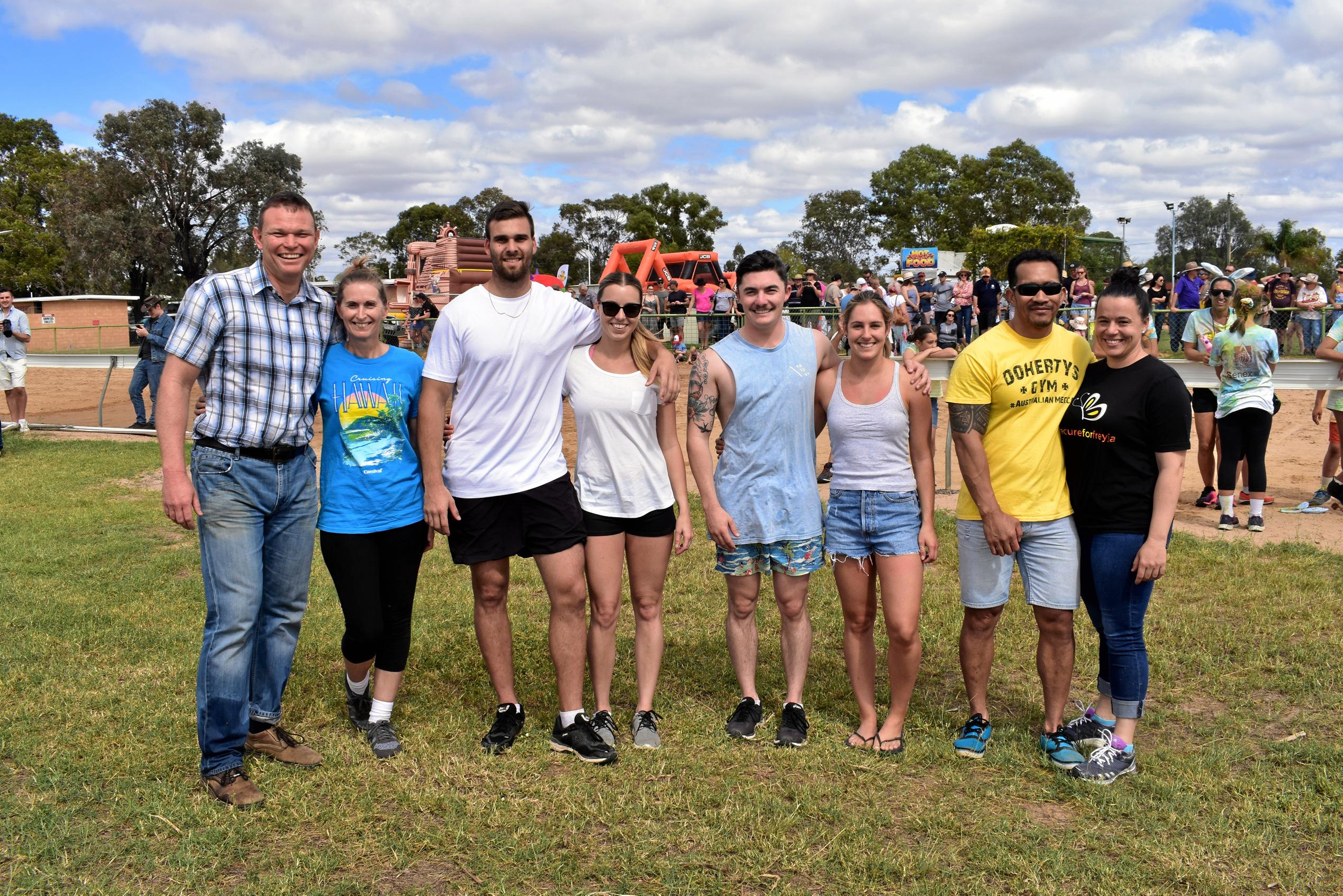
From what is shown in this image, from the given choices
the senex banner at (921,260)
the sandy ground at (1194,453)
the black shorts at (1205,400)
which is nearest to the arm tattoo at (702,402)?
the sandy ground at (1194,453)

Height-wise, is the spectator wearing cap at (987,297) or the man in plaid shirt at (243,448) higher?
the spectator wearing cap at (987,297)

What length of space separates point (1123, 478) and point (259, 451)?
3211 mm

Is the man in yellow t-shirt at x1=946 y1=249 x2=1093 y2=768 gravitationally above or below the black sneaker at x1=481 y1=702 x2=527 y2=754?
above

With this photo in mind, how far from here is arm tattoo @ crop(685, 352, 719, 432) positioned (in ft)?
13.3

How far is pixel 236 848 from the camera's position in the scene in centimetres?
336

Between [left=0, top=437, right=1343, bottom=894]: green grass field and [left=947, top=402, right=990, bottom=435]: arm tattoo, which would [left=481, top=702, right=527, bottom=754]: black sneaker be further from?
[left=947, top=402, right=990, bottom=435]: arm tattoo

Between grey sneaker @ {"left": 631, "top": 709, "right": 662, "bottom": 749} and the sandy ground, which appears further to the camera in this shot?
the sandy ground

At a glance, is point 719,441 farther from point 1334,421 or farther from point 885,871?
point 1334,421

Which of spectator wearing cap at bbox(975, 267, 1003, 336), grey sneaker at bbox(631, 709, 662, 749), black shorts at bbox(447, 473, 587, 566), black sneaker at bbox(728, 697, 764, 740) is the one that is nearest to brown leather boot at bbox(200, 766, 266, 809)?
black shorts at bbox(447, 473, 587, 566)

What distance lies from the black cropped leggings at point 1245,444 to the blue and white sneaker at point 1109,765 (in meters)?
4.93

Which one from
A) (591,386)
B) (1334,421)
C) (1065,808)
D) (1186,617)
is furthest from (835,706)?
(1334,421)

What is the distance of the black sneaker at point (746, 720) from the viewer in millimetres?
4234

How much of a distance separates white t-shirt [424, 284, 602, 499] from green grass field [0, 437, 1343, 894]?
1.19m

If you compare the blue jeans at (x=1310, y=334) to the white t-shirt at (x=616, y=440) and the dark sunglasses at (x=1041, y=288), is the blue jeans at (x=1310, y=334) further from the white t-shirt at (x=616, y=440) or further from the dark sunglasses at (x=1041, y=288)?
the white t-shirt at (x=616, y=440)
